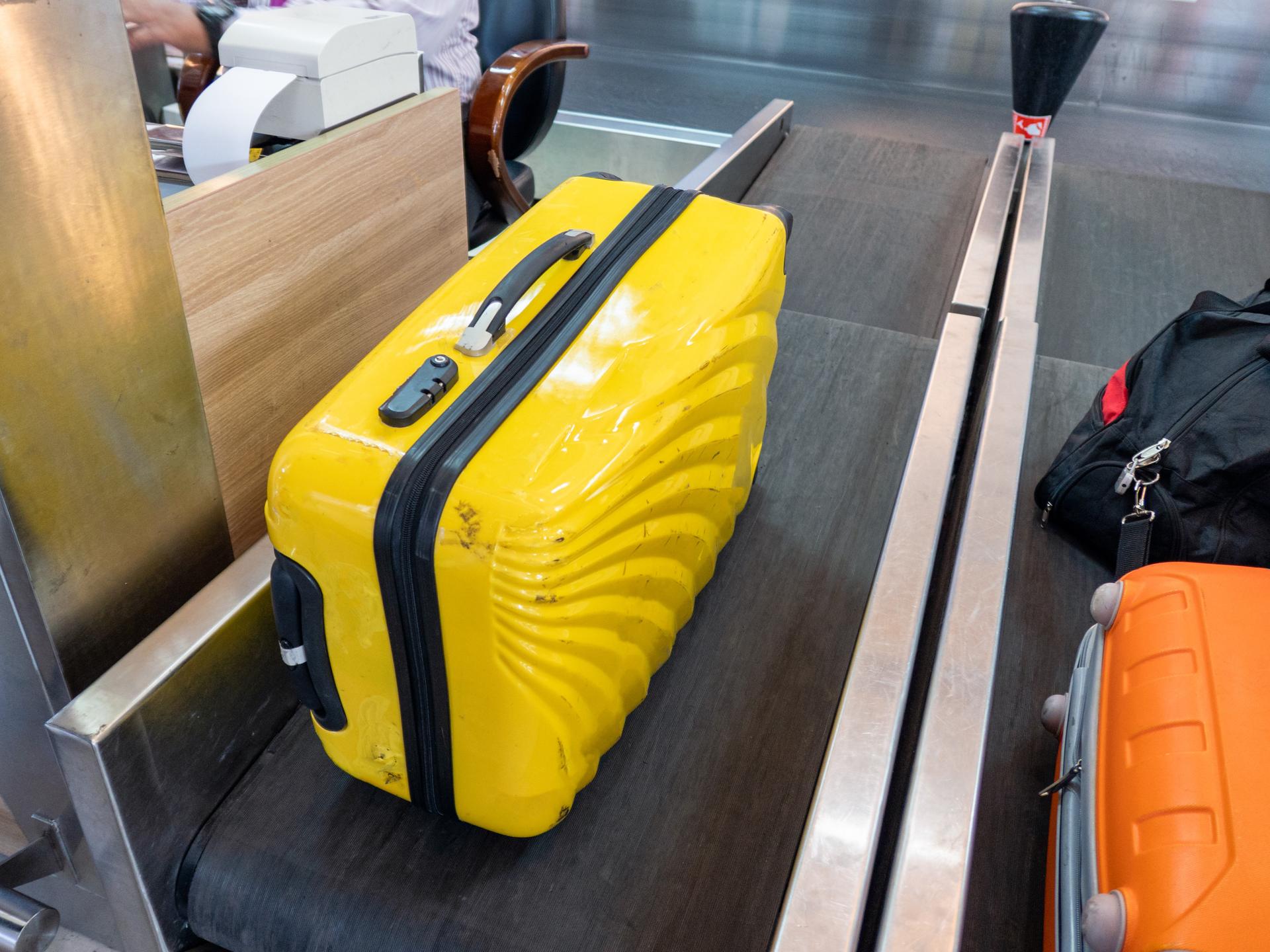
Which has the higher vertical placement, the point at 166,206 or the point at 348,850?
the point at 166,206

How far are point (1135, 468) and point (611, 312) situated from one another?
2.18 ft

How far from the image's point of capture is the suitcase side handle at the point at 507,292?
0.76 metres

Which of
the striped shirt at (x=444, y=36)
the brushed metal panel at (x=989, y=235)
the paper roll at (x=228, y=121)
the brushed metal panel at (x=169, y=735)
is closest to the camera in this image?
the brushed metal panel at (x=169, y=735)

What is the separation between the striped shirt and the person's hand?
0.42m

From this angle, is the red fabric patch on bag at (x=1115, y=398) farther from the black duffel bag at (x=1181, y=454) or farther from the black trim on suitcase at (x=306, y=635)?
the black trim on suitcase at (x=306, y=635)

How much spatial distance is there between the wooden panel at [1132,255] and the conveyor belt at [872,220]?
224 mm

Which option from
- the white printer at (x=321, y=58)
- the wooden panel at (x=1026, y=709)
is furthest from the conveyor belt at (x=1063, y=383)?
the white printer at (x=321, y=58)

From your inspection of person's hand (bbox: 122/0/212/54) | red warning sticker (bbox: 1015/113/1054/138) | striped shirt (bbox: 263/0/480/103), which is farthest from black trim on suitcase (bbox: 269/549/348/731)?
red warning sticker (bbox: 1015/113/1054/138)

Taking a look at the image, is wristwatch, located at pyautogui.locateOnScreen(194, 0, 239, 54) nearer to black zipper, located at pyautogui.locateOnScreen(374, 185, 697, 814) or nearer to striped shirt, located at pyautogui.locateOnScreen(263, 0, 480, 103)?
striped shirt, located at pyautogui.locateOnScreen(263, 0, 480, 103)

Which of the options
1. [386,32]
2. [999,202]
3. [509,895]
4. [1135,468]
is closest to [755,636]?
[509,895]

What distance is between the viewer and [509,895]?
30.1 inches

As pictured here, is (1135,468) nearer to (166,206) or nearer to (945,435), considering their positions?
(945,435)

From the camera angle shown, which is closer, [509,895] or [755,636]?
[509,895]

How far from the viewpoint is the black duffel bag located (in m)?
1.01
